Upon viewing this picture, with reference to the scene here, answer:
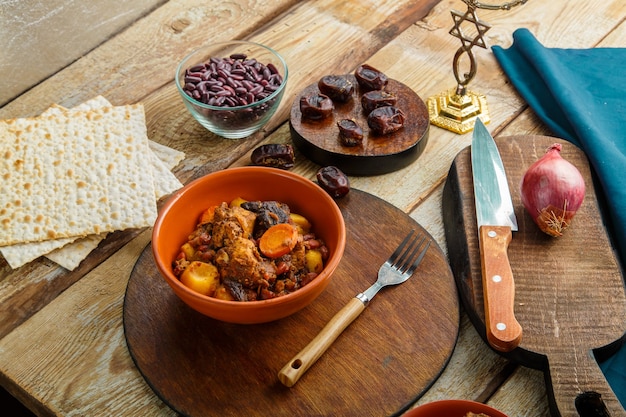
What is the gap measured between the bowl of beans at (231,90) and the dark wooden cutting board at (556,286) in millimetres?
684

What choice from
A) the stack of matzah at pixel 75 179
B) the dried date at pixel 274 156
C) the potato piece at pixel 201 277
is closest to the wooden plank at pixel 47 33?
the stack of matzah at pixel 75 179

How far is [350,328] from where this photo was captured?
175 cm

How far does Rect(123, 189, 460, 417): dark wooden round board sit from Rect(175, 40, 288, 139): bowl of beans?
573 millimetres

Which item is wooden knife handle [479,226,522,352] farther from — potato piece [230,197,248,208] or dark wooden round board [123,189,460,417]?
potato piece [230,197,248,208]

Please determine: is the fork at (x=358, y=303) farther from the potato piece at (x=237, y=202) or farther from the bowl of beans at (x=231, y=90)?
the bowl of beans at (x=231, y=90)

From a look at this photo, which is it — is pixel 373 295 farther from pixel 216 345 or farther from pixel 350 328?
pixel 216 345

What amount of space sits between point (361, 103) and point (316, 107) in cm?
19

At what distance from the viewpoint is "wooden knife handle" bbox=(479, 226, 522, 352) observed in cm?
164

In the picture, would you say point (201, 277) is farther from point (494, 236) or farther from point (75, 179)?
point (494, 236)

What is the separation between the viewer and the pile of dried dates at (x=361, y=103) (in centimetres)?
226

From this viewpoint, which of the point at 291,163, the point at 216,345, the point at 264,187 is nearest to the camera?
the point at 216,345

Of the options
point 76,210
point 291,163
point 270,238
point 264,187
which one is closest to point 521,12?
point 291,163

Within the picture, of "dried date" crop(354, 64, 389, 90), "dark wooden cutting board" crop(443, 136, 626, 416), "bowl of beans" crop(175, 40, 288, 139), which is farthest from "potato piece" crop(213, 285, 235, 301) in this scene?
"dried date" crop(354, 64, 389, 90)

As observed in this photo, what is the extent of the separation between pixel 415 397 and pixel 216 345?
514 mm
